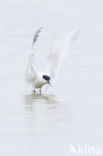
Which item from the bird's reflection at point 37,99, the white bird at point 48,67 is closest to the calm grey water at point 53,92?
the bird's reflection at point 37,99

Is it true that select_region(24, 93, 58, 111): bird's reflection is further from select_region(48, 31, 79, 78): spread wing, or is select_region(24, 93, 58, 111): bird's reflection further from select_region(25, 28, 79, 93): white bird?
select_region(48, 31, 79, 78): spread wing

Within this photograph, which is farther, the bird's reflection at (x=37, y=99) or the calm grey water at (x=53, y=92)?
the bird's reflection at (x=37, y=99)

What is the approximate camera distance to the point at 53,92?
16.3 m

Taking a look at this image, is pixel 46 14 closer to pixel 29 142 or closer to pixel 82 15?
pixel 82 15

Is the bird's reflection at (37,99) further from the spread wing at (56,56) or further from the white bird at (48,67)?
the spread wing at (56,56)

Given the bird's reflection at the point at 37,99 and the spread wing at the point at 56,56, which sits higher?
the spread wing at the point at 56,56

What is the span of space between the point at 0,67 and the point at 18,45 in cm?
309

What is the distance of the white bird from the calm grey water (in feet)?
0.68

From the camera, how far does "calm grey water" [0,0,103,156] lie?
1226 centimetres

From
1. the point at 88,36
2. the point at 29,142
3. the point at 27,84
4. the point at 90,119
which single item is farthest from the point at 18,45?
the point at 29,142

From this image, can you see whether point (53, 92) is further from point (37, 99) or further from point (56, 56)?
point (56, 56)

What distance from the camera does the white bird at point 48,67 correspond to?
16203 mm

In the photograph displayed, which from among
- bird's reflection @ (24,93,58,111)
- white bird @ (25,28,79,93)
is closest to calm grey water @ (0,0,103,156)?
bird's reflection @ (24,93,58,111)

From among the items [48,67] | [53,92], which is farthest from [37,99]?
[48,67]
